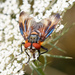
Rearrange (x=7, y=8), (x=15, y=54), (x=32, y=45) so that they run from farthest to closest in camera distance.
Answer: (x=7, y=8) → (x=15, y=54) → (x=32, y=45)

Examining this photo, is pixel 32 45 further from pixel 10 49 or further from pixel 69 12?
pixel 69 12

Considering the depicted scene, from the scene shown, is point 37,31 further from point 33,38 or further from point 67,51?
point 67,51

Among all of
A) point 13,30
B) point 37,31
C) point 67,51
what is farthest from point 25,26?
point 67,51

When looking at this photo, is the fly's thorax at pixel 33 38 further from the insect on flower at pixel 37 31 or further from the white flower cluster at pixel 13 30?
the white flower cluster at pixel 13 30

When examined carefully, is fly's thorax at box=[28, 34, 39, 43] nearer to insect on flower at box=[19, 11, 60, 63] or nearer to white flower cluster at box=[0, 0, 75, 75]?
insect on flower at box=[19, 11, 60, 63]

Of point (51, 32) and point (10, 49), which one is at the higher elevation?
point (51, 32)

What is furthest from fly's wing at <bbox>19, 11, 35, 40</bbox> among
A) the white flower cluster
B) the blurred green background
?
the blurred green background

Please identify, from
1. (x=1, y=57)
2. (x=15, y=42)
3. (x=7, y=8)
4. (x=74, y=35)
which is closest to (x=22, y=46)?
(x=15, y=42)

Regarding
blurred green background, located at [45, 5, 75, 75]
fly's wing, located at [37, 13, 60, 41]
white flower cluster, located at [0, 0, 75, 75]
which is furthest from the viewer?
blurred green background, located at [45, 5, 75, 75]
